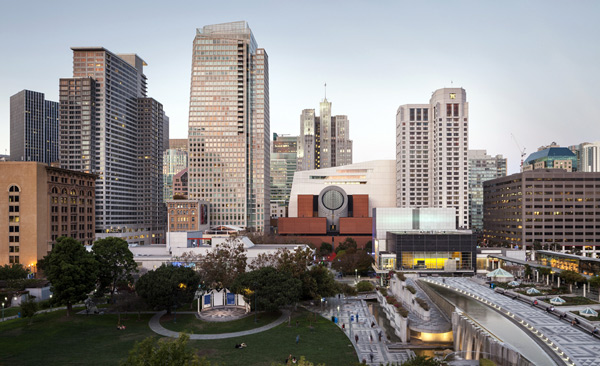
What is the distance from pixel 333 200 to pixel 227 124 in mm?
65653

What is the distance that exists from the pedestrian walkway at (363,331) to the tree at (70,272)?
40148mm

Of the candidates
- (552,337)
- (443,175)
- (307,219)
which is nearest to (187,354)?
(552,337)

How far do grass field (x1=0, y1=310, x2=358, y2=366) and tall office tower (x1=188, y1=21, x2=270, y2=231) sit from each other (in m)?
128

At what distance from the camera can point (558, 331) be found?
4509 cm

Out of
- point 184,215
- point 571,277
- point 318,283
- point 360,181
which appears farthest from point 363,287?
point 360,181

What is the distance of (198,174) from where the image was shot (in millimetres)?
192375

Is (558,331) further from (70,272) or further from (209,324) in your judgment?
(70,272)

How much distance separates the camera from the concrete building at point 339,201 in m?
162

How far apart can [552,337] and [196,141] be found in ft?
570

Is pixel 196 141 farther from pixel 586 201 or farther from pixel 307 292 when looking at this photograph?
pixel 586 201

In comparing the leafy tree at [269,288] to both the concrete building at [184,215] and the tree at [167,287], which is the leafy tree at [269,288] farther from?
the concrete building at [184,215]

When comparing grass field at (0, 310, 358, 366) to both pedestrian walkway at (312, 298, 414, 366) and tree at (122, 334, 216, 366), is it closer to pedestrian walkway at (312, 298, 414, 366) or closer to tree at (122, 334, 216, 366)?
pedestrian walkway at (312, 298, 414, 366)

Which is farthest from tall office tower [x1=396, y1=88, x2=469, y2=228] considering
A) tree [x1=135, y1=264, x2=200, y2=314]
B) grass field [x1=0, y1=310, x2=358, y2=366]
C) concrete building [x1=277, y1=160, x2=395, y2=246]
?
tree [x1=135, y1=264, x2=200, y2=314]

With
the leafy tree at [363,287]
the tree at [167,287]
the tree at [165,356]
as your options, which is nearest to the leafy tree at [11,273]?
the tree at [167,287]
